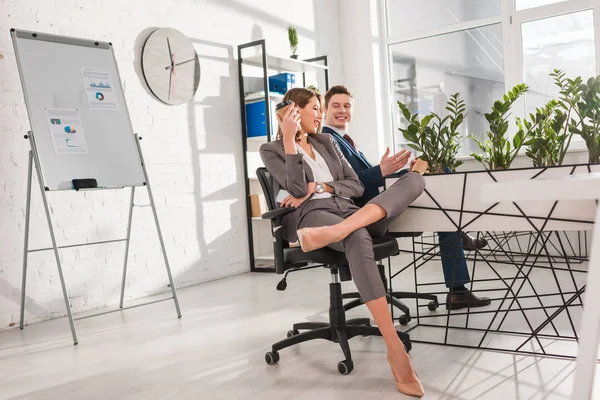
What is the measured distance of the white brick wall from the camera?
120 inches

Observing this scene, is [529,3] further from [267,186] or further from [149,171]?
[267,186]

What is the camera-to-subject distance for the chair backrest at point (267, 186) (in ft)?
7.55

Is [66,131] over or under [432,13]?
under

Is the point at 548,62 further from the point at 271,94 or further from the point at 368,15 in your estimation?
the point at 271,94

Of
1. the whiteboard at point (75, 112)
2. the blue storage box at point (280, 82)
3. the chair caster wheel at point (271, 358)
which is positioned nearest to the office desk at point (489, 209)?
the chair caster wheel at point (271, 358)

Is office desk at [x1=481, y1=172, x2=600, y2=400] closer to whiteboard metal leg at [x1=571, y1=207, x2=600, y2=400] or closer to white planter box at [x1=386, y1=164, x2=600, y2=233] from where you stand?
whiteboard metal leg at [x1=571, y1=207, x2=600, y2=400]

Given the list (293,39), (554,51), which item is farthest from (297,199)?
(554,51)

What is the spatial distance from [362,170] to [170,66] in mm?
1854

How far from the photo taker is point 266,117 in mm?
4270

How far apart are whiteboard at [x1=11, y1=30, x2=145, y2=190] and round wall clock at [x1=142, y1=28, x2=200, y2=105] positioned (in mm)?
595

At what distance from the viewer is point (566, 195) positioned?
2.34 feet

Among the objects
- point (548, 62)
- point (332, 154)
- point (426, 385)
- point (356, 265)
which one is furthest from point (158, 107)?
point (548, 62)

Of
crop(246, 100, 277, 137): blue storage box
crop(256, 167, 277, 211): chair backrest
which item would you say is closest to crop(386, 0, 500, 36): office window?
crop(246, 100, 277, 137): blue storage box

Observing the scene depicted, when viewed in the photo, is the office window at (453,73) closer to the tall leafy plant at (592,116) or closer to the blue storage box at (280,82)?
the blue storage box at (280,82)
